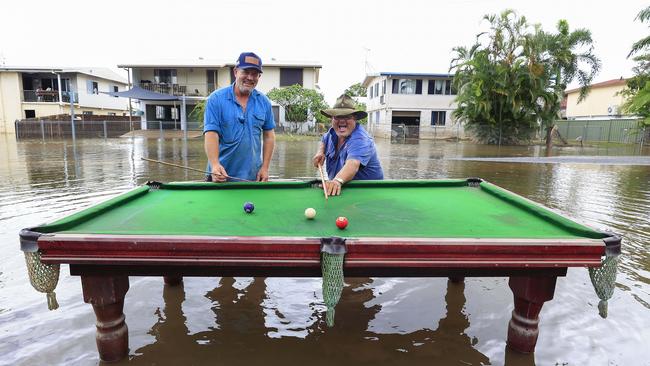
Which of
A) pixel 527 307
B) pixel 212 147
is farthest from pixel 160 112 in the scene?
pixel 527 307

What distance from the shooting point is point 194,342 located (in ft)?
9.38

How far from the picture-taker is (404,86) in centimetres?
3212

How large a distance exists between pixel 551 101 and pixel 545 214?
24.4 metres

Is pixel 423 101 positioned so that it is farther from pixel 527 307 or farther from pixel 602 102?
pixel 527 307

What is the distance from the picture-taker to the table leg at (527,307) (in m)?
2.41

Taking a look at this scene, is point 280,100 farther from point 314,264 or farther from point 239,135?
point 314,264

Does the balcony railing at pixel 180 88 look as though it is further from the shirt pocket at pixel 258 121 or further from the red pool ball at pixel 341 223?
the red pool ball at pixel 341 223

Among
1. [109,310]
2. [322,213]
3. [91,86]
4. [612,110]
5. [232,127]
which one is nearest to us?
[109,310]

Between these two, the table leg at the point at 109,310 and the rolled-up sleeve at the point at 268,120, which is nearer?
the table leg at the point at 109,310

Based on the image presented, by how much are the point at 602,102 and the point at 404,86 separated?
60.5 ft

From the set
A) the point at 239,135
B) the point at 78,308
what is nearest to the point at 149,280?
the point at 78,308

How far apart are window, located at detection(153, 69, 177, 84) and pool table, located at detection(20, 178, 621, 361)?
30.9 meters

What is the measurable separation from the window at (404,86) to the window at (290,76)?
7.40m

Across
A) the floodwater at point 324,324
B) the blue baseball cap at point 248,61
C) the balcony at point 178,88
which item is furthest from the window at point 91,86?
the blue baseball cap at point 248,61
